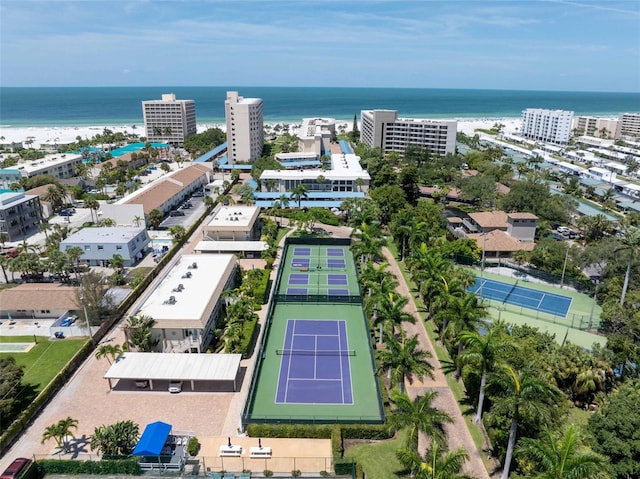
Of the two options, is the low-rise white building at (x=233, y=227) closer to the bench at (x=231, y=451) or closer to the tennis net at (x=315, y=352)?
the tennis net at (x=315, y=352)

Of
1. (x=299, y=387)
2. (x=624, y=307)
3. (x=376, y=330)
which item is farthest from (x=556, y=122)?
(x=299, y=387)

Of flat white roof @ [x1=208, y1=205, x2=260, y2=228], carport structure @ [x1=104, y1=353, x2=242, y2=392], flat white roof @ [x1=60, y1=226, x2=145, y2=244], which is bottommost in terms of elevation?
carport structure @ [x1=104, y1=353, x2=242, y2=392]

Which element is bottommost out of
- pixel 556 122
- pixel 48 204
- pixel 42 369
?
pixel 42 369

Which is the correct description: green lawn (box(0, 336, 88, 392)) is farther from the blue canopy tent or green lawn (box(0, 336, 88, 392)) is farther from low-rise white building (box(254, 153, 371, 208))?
low-rise white building (box(254, 153, 371, 208))

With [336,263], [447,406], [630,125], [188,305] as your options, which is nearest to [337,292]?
[336,263]

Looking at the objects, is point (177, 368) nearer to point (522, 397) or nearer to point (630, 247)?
point (522, 397)

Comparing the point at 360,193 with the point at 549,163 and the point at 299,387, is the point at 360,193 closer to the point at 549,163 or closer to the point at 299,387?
the point at 299,387

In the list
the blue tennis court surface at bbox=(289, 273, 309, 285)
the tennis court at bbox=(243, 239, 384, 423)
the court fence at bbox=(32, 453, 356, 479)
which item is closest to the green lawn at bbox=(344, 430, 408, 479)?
the court fence at bbox=(32, 453, 356, 479)
